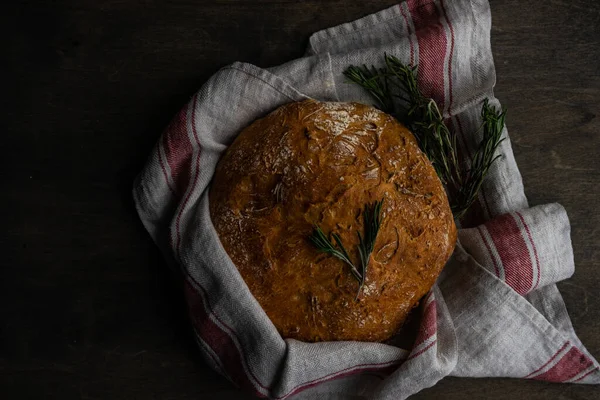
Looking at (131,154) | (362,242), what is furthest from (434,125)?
(131,154)

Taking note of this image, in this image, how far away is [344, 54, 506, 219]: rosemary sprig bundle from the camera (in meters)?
1.47

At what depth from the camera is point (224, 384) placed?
1631 mm

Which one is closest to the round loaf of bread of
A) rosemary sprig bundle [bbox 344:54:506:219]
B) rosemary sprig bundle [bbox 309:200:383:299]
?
rosemary sprig bundle [bbox 309:200:383:299]

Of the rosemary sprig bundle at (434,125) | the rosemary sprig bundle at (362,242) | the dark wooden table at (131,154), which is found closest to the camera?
the rosemary sprig bundle at (362,242)

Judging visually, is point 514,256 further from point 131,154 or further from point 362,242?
point 131,154

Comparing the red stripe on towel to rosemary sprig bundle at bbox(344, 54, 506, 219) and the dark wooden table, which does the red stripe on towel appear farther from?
the dark wooden table

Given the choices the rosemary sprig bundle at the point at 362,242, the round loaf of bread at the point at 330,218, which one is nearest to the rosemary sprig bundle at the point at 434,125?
the round loaf of bread at the point at 330,218

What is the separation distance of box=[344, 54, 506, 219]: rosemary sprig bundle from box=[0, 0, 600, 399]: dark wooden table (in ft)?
0.71

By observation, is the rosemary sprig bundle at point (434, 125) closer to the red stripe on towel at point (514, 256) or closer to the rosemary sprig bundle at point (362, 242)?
the red stripe on towel at point (514, 256)

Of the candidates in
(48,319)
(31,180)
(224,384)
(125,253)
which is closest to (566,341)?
(224,384)

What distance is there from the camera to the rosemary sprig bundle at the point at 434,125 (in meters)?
1.47

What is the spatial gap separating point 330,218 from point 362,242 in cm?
9

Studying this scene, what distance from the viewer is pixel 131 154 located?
1654 millimetres

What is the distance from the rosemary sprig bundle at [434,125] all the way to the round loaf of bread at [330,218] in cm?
12
